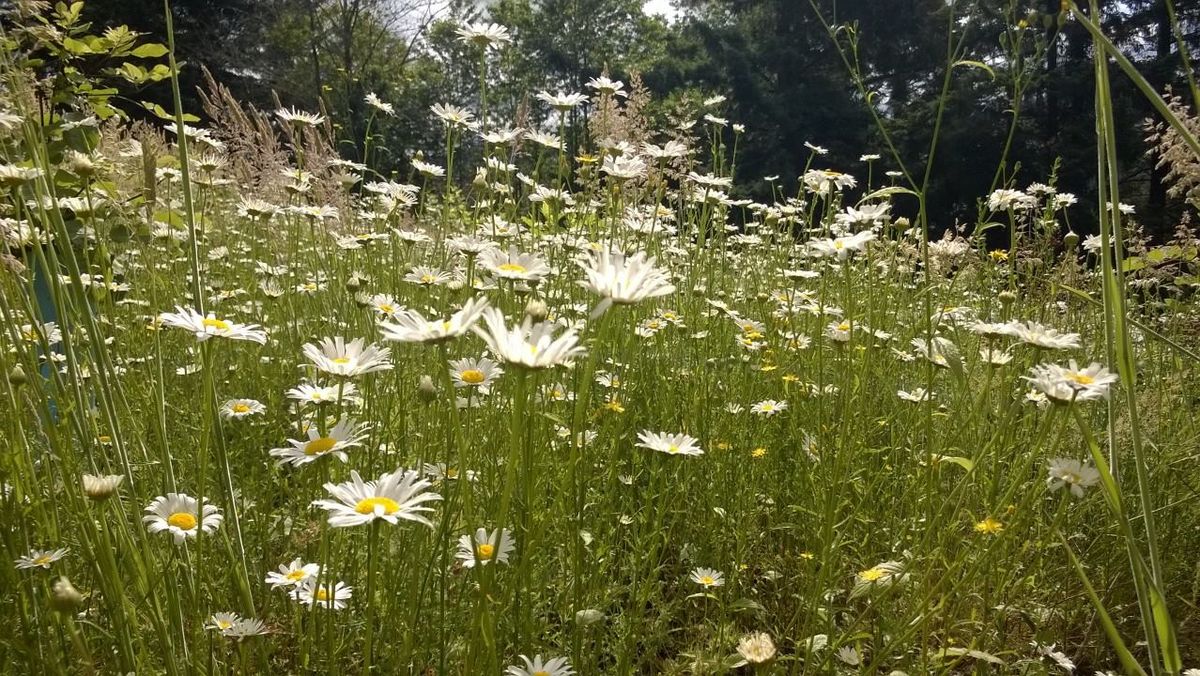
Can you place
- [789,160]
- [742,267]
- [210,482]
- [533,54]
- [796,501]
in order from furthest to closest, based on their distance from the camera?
[533,54] → [789,160] → [742,267] → [796,501] → [210,482]

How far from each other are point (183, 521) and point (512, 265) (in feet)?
2.17

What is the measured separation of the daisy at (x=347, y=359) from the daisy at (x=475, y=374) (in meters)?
0.16

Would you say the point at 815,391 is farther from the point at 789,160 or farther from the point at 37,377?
the point at 789,160

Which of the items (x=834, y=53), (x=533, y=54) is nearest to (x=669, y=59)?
(x=834, y=53)

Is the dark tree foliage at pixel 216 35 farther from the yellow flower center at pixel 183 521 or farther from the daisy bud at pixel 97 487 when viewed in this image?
the daisy bud at pixel 97 487

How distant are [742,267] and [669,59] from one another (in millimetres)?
17740

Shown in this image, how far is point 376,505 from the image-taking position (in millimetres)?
840

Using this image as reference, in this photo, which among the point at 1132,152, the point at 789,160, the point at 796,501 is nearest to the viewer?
the point at 796,501

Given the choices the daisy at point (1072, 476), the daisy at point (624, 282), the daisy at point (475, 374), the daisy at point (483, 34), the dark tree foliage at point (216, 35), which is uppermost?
the dark tree foliage at point (216, 35)

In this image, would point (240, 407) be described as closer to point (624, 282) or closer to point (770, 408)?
point (624, 282)

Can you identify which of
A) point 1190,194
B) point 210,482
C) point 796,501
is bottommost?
point 796,501

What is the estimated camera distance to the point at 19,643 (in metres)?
1.06

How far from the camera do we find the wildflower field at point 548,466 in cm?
90

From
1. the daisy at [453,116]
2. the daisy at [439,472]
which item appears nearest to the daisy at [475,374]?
the daisy at [439,472]
